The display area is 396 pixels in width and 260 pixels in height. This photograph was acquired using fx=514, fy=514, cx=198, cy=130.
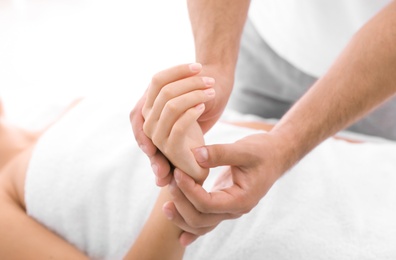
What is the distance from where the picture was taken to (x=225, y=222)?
1130 mm

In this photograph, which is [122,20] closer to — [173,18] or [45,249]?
[173,18]

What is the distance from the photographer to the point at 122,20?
2609 mm

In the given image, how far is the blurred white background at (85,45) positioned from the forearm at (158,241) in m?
1.12

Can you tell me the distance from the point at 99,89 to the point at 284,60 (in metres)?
0.93

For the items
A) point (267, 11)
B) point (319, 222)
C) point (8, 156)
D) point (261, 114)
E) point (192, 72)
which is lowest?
point (261, 114)

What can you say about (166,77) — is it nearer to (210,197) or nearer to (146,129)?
(146,129)

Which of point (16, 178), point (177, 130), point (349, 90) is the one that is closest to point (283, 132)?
point (349, 90)

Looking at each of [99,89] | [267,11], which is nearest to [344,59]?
[267,11]

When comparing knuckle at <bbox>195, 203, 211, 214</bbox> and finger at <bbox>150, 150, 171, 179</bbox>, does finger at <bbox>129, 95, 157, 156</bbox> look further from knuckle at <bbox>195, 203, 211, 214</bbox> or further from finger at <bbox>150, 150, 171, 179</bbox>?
knuckle at <bbox>195, 203, 211, 214</bbox>

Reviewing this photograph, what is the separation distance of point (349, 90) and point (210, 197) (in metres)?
0.35

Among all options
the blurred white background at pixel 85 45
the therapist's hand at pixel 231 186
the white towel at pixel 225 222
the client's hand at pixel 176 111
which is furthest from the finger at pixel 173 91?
the blurred white background at pixel 85 45

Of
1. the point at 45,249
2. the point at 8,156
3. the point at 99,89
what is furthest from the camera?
the point at 99,89

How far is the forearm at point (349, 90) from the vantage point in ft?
3.22

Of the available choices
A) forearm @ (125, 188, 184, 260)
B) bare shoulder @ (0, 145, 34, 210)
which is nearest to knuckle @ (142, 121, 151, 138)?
forearm @ (125, 188, 184, 260)
